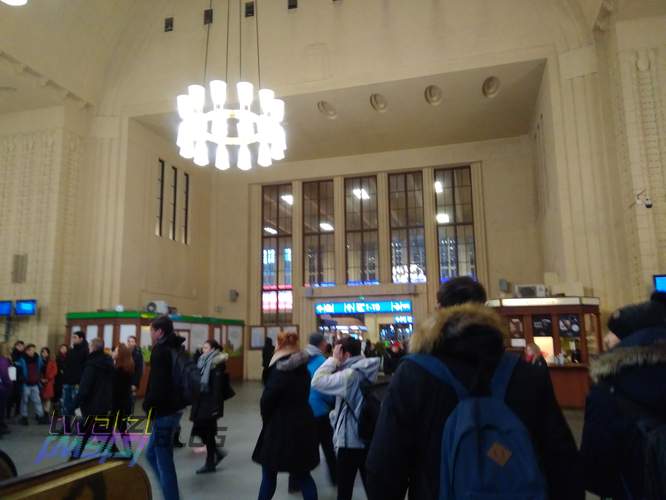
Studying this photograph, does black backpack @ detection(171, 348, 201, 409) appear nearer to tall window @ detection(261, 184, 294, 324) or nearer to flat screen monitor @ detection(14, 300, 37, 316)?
flat screen monitor @ detection(14, 300, 37, 316)

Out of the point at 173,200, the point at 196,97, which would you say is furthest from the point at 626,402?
the point at 173,200

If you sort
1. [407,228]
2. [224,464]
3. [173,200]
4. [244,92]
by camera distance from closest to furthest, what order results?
[224,464], [244,92], [173,200], [407,228]

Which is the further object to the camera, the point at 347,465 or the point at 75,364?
the point at 75,364

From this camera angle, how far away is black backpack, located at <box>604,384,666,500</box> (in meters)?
1.73

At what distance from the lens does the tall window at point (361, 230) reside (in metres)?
17.8

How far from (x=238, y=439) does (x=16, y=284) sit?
370 inches

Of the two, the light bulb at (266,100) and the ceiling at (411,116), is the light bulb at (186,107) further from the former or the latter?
the ceiling at (411,116)

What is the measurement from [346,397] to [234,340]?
1448 cm

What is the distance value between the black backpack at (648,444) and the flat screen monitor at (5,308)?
13.9 meters

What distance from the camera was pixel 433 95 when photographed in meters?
14.2

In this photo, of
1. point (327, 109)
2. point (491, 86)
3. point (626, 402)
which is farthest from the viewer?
point (327, 109)

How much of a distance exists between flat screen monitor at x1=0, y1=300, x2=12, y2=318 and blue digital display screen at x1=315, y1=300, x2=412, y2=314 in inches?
343

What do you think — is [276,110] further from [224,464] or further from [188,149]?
[224,464]

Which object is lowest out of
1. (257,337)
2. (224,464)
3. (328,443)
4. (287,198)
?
(224,464)
